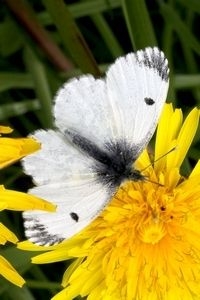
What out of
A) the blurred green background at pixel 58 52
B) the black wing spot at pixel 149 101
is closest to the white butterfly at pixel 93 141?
the black wing spot at pixel 149 101

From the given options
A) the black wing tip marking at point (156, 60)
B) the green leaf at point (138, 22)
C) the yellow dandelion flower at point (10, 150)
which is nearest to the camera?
the yellow dandelion flower at point (10, 150)

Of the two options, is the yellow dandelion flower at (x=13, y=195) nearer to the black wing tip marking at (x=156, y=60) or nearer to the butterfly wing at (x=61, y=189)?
the butterfly wing at (x=61, y=189)

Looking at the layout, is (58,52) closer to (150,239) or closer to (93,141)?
(93,141)

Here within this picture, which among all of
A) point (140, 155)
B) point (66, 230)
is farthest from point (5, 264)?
point (140, 155)

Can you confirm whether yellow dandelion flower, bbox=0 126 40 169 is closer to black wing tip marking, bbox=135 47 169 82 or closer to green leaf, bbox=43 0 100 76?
black wing tip marking, bbox=135 47 169 82

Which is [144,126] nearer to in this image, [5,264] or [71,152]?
[71,152]

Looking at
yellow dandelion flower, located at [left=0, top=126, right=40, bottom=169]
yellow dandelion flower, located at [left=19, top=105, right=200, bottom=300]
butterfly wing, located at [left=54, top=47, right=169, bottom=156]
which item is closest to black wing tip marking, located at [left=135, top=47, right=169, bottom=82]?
butterfly wing, located at [left=54, top=47, right=169, bottom=156]
